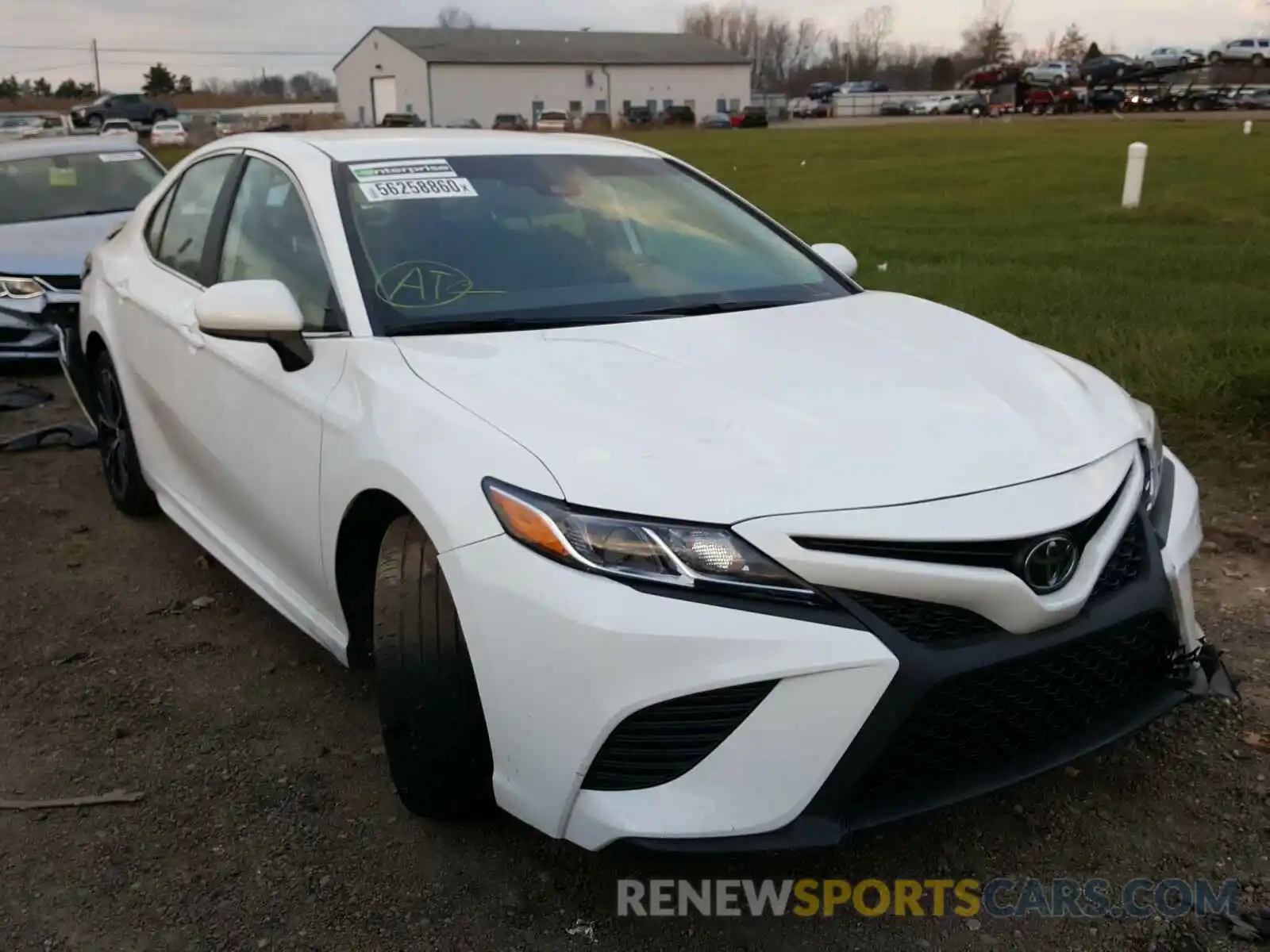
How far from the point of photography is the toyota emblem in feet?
7.15

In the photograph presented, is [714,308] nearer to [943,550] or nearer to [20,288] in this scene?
[943,550]

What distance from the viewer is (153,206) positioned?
4.56 metres

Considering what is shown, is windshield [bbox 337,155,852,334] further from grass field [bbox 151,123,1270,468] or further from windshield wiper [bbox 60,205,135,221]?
windshield wiper [bbox 60,205,135,221]

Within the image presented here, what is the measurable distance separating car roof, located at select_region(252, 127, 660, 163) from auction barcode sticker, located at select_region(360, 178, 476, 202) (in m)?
0.14

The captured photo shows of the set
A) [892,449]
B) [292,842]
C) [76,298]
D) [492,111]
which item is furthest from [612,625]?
[492,111]

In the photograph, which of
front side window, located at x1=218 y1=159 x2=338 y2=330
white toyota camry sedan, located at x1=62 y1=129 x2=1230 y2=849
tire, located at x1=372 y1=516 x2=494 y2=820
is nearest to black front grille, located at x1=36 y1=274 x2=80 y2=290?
front side window, located at x1=218 y1=159 x2=338 y2=330

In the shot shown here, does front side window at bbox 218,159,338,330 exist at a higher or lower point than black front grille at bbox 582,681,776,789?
higher

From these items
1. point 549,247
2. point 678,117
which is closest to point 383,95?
point 678,117

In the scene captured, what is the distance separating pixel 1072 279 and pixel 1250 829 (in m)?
6.56

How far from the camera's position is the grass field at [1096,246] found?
584cm

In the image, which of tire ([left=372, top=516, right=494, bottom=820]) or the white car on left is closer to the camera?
tire ([left=372, top=516, right=494, bottom=820])

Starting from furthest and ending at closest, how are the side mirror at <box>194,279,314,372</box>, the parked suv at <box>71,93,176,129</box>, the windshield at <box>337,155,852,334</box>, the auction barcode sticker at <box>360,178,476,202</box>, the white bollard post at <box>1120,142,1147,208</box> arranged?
the parked suv at <box>71,93,176,129</box> < the white bollard post at <box>1120,142,1147,208</box> < the auction barcode sticker at <box>360,178,476,202</box> < the windshield at <box>337,155,852,334</box> < the side mirror at <box>194,279,314,372</box>

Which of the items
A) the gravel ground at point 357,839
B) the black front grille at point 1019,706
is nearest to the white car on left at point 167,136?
the gravel ground at point 357,839

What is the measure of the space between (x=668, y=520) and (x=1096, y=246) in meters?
9.31
